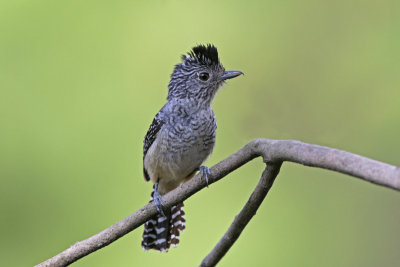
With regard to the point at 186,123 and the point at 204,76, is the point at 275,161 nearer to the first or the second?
Result: the point at 186,123

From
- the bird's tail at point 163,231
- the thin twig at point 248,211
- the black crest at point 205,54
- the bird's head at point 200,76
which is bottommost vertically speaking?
the bird's tail at point 163,231

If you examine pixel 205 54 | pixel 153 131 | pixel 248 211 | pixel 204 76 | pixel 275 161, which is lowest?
pixel 248 211

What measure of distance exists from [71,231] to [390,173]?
306 cm

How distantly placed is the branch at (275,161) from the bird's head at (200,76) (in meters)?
1.23

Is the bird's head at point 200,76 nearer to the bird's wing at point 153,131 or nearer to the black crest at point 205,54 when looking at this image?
the black crest at point 205,54

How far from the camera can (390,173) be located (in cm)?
161

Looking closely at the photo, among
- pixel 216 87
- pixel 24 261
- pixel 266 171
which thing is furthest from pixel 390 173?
pixel 24 261

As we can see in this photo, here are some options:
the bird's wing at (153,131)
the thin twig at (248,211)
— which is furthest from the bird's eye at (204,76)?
the thin twig at (248,211)

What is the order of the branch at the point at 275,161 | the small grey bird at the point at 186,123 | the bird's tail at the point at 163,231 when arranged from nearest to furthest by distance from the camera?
1. the branch at the point at 275,161
2. the small grey bird at the point at 186,123
3. the bird's tail at the point at 163,231

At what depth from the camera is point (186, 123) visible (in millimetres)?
3742

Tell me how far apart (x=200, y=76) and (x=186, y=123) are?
369mm

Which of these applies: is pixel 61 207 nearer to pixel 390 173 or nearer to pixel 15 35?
pixel 15 35

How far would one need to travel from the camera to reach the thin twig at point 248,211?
231 cm

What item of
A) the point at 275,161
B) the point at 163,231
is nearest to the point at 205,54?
the point at 163,231
